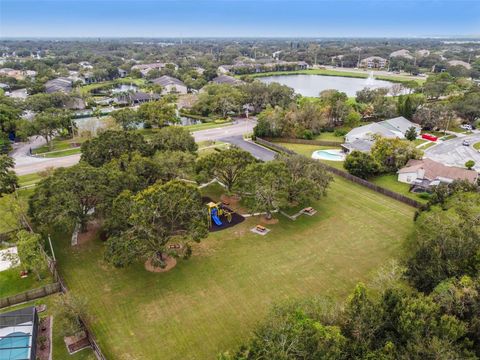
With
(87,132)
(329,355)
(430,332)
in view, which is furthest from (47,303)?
(87,132)

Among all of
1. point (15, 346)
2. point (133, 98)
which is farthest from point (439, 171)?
point (133, 98)

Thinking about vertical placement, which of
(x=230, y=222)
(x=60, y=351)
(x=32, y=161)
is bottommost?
(x=230, y=222)

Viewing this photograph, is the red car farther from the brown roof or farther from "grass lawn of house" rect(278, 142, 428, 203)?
"grass lawn of house" rect(278, 142, 428, 203)

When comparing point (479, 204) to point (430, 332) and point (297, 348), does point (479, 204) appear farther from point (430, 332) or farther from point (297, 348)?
point (297, 348)

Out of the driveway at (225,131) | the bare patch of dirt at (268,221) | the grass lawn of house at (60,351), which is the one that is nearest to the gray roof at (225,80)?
the driveway at (225,131)

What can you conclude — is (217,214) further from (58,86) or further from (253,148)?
(58,86)

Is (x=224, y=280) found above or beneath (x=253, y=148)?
beneath
